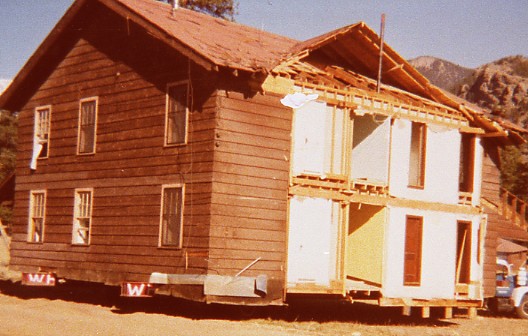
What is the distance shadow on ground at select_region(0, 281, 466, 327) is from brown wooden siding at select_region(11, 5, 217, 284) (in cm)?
A: 127

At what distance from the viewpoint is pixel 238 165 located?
20688 mm

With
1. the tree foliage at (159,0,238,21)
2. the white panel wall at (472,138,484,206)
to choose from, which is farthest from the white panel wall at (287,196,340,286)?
the tree foliage at (159,0,238,21)

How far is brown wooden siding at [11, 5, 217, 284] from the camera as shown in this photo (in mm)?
20938

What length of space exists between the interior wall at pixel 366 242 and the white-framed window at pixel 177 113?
588 cm

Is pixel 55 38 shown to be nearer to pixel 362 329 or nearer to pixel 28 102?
pixel 28 102

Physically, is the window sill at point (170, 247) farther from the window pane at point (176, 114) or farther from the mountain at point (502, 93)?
the mountain at point (502, 93)

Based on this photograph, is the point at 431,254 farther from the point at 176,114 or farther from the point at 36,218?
the point at 36,218

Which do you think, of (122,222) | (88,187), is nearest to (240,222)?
(122,222)

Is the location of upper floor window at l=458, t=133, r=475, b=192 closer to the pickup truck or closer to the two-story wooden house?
the two-story wooden house

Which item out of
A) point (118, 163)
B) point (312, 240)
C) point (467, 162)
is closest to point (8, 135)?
point (118, 163)

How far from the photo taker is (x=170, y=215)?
2161cm

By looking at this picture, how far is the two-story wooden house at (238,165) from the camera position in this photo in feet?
67.9

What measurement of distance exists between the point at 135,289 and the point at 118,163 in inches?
172

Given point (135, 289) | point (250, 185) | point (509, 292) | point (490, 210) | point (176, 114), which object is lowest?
point (509, 292)
